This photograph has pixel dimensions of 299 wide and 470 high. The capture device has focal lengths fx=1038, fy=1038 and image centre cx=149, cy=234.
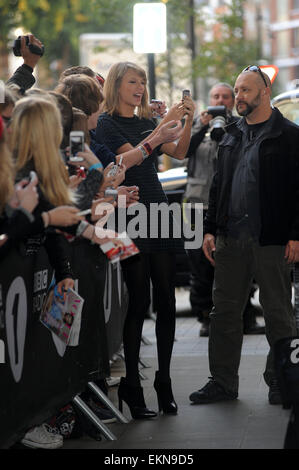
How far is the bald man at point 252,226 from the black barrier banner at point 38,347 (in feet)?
2.92

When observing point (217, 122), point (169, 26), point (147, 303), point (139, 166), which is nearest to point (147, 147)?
point (139, 166)

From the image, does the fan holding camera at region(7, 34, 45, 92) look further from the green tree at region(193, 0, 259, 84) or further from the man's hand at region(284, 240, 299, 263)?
the green tree at region(193, 0, 259, 84)

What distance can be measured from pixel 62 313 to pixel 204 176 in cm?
505

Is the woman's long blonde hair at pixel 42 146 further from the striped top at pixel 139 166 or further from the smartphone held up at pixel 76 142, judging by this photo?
the striped top at pixel 139 166

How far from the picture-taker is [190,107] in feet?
21.2

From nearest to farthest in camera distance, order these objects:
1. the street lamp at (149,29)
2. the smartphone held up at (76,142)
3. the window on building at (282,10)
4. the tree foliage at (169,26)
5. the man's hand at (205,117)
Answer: the smartphone held up at (76,142) < the man's hand at (205,117) < the street lamp at (149,29) < the tree foliage at (169,26) < the window on building at (282,10)

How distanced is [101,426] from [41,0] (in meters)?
24.3

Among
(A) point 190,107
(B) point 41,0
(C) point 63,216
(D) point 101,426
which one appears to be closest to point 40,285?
(C) point 63,216

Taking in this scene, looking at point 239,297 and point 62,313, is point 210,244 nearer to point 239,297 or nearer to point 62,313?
point 239,297

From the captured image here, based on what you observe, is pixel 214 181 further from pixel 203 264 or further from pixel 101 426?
pixel 203 264

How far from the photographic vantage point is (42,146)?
472cm

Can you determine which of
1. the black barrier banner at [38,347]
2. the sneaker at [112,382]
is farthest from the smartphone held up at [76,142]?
the sneaker at [112,382]

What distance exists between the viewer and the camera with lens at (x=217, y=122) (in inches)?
358
